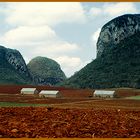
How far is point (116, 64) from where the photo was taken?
195500 millimetres

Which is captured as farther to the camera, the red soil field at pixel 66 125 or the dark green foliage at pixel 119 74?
the dark green foliage at pixel 119 74

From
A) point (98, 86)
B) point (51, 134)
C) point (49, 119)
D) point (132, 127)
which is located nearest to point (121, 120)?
point (132, 127)

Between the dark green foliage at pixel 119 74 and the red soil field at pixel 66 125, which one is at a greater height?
the dark green foliage at pixel 119 74

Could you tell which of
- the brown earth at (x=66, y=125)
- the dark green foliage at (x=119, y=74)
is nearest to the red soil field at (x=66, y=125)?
the brown earth at (x=66, y=125)

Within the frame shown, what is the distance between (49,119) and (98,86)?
558 ft

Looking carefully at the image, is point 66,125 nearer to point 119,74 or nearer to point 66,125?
point 66,125

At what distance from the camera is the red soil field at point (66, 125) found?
914cm

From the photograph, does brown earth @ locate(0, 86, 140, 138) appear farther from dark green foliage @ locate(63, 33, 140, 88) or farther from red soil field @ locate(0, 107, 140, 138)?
dark green foliage @ locate(63, 33, 140, 88)

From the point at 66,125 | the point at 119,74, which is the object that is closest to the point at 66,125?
the point at 66,125

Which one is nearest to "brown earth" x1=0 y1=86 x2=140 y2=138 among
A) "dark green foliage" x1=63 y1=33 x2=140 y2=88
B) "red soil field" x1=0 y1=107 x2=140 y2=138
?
"red soil field" x1=0 y1=107 x2=140 y2=138

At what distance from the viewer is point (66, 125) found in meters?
10.1

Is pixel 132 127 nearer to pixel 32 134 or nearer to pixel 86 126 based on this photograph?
pixel 86 126

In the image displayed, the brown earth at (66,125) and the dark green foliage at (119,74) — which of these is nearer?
the brown earth at (66,125)

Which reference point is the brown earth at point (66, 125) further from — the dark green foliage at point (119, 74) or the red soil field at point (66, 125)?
the dark green foliage at point (119, 74)
